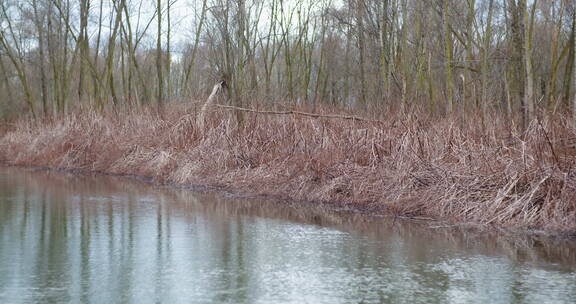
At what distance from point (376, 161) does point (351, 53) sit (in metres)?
19.7

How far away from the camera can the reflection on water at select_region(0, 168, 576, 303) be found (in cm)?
484

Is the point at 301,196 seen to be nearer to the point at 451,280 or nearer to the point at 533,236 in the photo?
the point at 533,236

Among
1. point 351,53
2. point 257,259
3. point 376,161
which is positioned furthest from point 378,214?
point 351,53

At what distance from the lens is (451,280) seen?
5.30 m

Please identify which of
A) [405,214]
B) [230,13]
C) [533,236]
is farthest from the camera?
[230,13]

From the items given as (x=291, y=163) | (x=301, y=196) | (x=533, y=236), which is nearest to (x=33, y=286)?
(x=533, y=236)

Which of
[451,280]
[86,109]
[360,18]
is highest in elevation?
[360,18]

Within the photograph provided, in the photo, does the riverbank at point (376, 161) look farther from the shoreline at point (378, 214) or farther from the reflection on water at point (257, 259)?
the reflection on water at point (257, 259)

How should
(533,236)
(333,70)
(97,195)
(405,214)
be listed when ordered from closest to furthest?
(533,236) → (405,214) → (97,195) → (333,70)

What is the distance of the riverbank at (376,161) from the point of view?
26.2 ft

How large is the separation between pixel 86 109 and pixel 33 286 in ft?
48.0

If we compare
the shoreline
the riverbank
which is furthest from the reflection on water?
the riverbank

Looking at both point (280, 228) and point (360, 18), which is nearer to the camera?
point (280, 228)

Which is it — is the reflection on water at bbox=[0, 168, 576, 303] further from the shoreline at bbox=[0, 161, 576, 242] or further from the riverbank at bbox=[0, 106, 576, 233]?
the riverbank at bbox=[0, 106, 576, 233]
